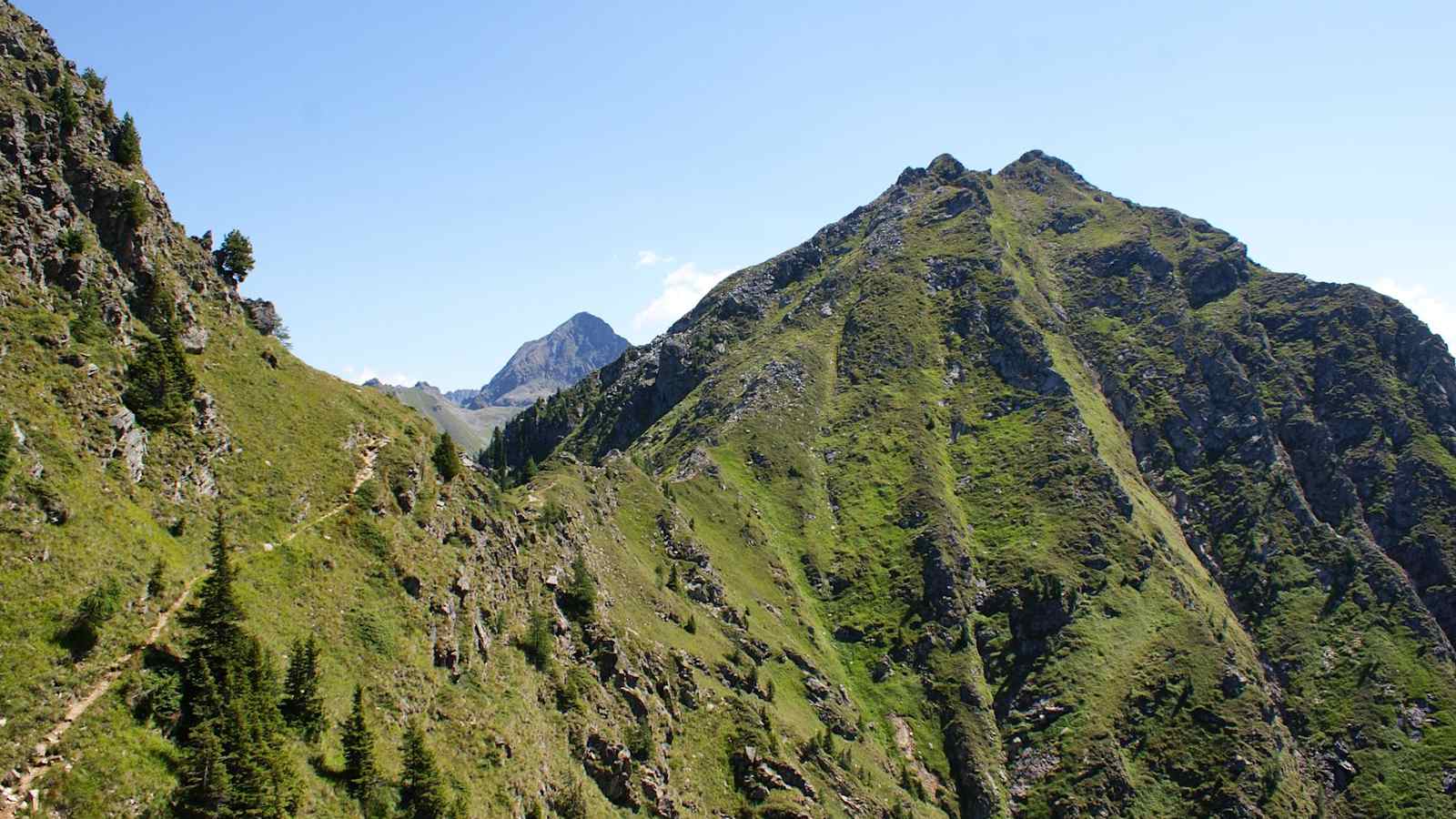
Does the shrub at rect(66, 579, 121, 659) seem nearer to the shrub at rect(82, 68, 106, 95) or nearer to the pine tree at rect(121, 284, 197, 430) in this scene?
the pine tree at rect(121, 284, 197, 430)

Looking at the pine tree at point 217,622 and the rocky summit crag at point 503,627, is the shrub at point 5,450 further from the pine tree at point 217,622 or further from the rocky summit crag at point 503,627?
the pine tree at point 217,622

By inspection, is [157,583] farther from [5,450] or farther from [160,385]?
[160,385]

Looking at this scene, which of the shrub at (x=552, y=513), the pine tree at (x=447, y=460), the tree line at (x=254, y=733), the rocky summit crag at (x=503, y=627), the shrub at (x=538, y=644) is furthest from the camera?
the shrub at (x=552, y=513)

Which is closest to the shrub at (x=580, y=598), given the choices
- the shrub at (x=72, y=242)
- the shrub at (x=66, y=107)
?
the shrub at (x=72, y=242)

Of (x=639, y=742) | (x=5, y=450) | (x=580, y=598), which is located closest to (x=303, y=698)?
(x=5, y=450)

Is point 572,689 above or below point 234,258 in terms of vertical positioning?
below

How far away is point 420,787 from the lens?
51.5 meters

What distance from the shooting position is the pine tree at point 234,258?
8275 cm

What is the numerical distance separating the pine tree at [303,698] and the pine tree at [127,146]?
53125 millimetres

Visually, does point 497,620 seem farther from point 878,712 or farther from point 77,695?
point 878,712

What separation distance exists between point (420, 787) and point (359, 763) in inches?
189

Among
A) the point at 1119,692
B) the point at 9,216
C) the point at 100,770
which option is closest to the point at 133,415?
the point at 9,216

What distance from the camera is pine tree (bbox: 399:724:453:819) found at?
167 feet

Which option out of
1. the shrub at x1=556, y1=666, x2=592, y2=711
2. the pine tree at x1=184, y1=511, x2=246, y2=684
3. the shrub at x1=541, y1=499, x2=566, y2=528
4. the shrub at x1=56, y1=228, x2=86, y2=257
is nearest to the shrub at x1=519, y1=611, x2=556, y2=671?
the shrub at x1=556, y1=666, x2=592, y2=711
